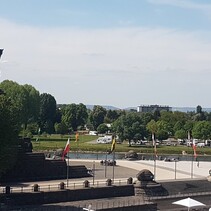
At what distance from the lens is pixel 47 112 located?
16538cm

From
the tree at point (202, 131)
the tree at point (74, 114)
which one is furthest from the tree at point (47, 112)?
the tree at point (202, 131)

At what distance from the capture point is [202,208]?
174ft

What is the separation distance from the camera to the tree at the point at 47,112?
506 feet

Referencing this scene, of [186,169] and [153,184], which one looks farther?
[186,169]

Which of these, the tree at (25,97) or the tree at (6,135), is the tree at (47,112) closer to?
the tree at (25,97)

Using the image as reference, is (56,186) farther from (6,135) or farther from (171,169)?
(171,169)

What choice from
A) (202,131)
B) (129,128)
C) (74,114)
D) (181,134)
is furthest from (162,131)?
(74,114)

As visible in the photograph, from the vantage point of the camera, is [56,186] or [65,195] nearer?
[65,195]

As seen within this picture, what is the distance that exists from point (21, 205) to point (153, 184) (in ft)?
52.9

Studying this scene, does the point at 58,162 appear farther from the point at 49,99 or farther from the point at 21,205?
the point at 49,99

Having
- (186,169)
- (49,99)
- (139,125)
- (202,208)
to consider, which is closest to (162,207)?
(202,208)

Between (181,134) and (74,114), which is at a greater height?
(74,114)

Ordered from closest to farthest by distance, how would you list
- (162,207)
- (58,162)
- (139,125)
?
(162,207)
(58,162)
(139,125)

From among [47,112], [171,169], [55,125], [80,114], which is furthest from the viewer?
[80,114]
